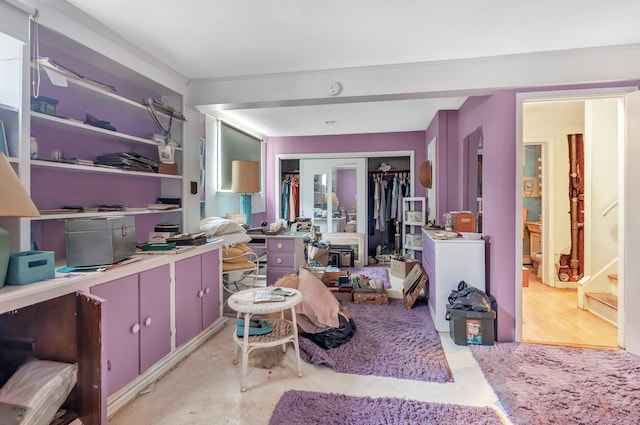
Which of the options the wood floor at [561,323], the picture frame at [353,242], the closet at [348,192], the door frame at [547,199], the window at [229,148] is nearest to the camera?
the wood floor at [561,323]

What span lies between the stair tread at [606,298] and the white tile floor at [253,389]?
1.85 m

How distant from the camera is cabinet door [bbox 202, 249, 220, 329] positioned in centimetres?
274

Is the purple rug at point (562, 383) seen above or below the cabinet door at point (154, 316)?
below

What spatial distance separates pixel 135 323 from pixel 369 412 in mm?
1503

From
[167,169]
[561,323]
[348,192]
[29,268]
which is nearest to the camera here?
[29,268]

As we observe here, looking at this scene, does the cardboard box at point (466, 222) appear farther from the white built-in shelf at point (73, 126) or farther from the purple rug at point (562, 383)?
Result: the white built-in shelf at point (73, 126)

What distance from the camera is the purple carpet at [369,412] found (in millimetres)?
1719

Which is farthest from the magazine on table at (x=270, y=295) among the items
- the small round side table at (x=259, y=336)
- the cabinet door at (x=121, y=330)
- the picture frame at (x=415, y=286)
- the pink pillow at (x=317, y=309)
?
the picture frame at (x=415, y=286)

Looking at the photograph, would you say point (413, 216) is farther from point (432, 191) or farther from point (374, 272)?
point (374, 272)

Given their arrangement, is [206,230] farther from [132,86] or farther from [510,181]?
[510,181]

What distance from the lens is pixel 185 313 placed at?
248cm

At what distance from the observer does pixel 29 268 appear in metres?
1.48

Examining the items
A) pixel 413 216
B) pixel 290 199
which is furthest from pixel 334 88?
pixel 290 199

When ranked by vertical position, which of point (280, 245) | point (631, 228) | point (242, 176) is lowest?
point (280, 245)
